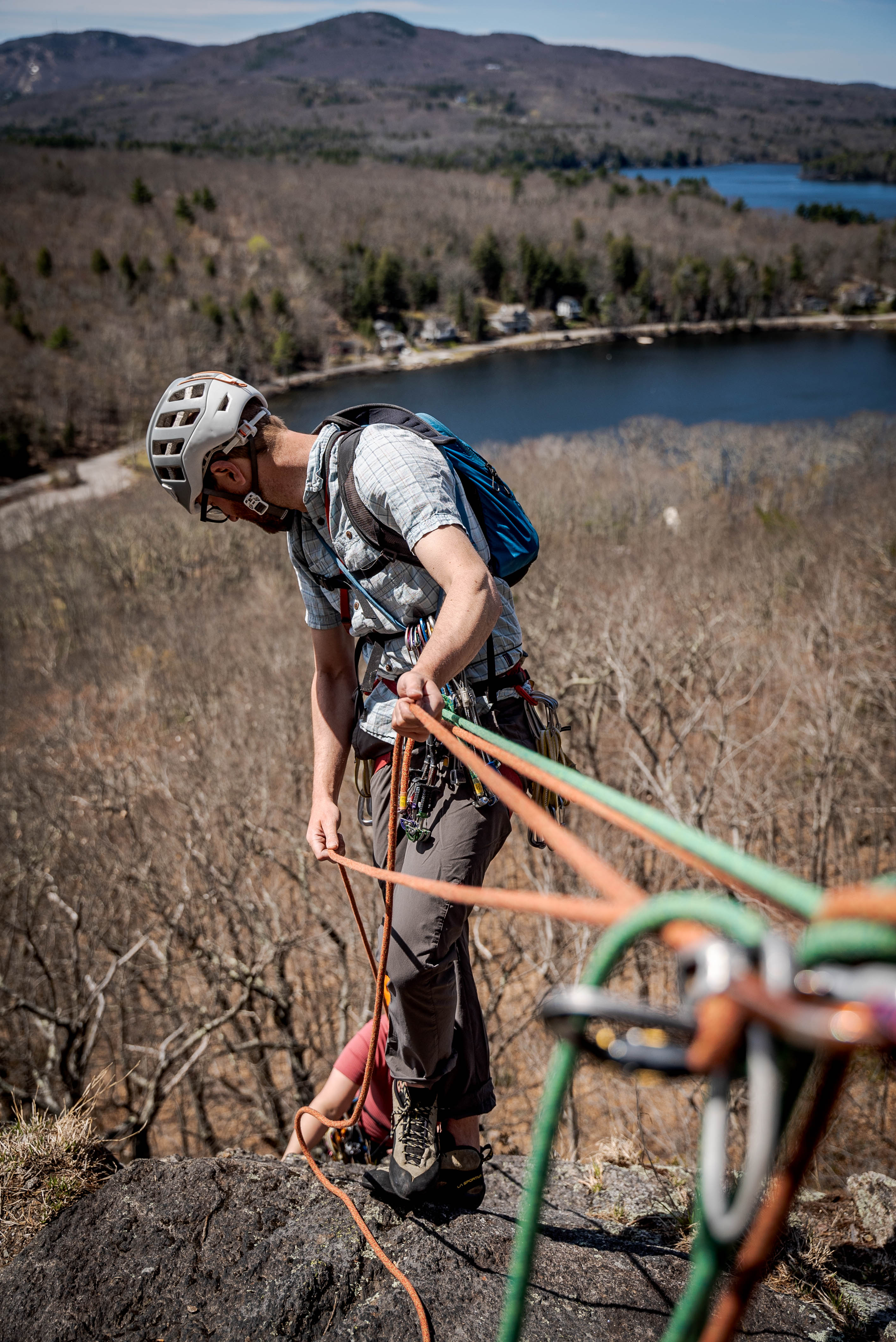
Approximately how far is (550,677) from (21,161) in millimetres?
142343

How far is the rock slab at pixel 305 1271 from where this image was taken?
2297 millimetres

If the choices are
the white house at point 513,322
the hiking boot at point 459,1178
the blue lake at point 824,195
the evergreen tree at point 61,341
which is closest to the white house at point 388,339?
A: the white house at point 513,322

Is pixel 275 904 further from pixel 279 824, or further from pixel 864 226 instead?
pixel 864 226

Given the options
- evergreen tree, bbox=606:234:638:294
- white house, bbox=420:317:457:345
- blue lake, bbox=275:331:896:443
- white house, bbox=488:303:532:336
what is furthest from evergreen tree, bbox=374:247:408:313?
evergreen tree, bbox=606:234:638:294

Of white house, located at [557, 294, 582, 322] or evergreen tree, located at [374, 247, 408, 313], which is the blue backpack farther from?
white house, located at [557, 294, 582, 322]

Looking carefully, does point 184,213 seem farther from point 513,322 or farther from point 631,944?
point 631,944

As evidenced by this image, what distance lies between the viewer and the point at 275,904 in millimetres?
10586

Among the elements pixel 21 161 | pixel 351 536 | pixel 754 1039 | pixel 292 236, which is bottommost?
pixel 754 1039

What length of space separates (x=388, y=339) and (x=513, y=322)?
15.2m

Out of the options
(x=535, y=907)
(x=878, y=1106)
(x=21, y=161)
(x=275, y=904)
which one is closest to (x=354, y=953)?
(x=275, y=904)

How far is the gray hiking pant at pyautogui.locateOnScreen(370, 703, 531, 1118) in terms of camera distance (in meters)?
2.41

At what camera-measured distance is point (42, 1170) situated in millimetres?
2713

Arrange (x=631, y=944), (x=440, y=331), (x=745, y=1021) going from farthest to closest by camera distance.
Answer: (x=440, y=331) < (x=631, y=944) < (x=745, y=1021)

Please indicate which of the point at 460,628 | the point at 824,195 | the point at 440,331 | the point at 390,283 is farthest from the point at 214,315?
the point at 824,195
